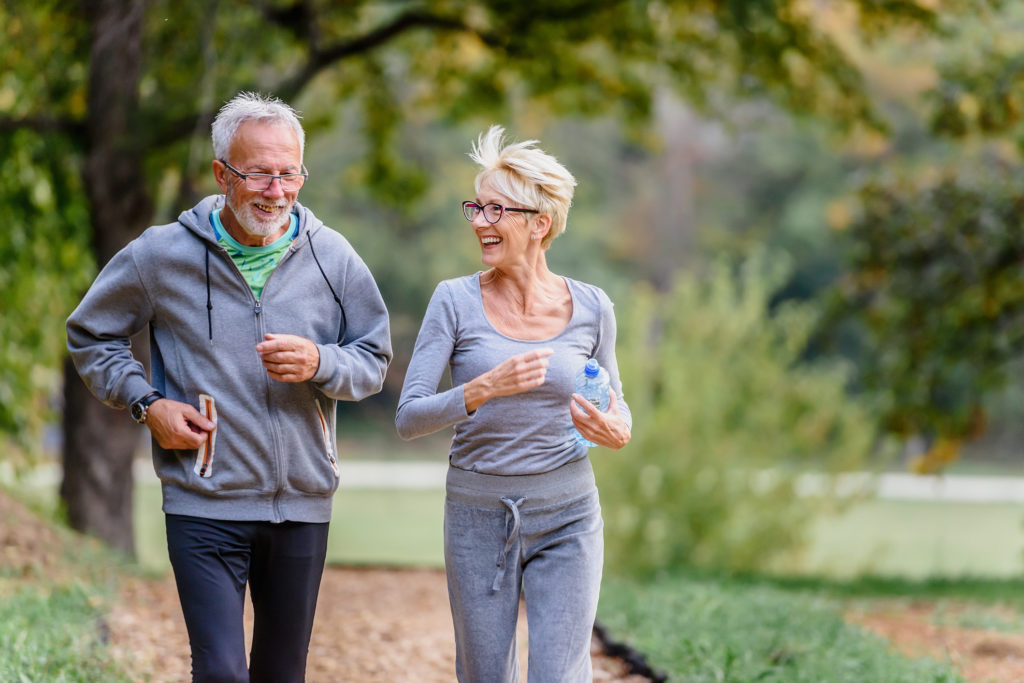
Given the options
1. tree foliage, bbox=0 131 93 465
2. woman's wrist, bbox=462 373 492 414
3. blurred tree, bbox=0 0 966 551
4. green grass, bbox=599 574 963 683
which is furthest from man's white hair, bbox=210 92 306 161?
tree foliage, bbox=0 131 93 465

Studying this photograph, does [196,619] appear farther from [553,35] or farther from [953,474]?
[953,474]

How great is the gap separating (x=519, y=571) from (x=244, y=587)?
2.65ft

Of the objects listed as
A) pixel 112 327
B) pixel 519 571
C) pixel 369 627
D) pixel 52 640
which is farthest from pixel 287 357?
pixel 369 627

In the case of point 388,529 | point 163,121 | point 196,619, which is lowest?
point 388,529

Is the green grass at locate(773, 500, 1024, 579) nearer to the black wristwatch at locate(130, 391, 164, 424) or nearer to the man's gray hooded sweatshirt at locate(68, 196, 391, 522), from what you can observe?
the man's gray hooded sweatshirt at locate(68, 196, 391, 522)

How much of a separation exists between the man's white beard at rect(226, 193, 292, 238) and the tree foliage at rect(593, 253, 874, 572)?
818 cm

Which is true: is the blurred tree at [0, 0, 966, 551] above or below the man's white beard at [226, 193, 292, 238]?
above

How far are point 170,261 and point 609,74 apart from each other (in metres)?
8.98

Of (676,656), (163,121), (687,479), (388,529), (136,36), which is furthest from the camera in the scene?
(388,529)

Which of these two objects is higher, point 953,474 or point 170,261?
point 170,261

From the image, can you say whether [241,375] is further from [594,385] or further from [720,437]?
[720,437]

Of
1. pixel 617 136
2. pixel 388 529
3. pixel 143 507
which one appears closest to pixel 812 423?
pixel 388 529

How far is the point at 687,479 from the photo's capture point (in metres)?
11.3

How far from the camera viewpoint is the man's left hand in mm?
3268
